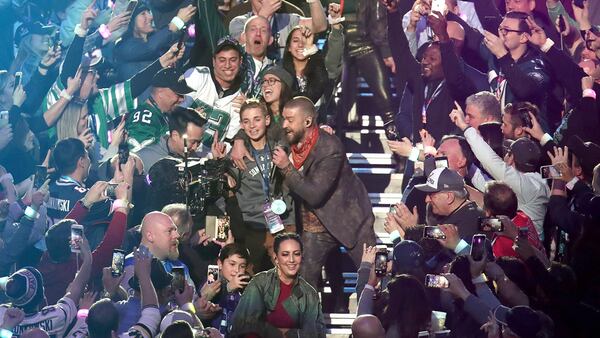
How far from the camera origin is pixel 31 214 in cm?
1025

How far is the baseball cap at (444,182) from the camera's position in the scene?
9.11 meters

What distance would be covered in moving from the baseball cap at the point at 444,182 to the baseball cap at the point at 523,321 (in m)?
0.87

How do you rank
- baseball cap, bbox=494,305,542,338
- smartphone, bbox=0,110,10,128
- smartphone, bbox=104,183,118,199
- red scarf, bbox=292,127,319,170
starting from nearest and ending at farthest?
baseball cap, bbox=494,305,542,338, red scarf, bbox=292,127,319,170, smartphone, bbox=104,183,118,199, smartphone, bbox=0,110,10,128

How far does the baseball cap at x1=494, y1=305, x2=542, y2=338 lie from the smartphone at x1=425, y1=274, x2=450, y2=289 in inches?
16.6

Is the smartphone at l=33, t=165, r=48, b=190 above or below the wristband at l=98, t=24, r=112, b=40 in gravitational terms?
below

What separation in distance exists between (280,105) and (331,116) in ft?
1.27

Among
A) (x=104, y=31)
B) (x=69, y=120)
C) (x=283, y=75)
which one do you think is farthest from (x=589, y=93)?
(x=69, y=120)

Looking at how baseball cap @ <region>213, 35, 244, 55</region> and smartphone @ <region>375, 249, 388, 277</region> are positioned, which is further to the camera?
baseball cap @ <region>213, 35, 244, 55</region>

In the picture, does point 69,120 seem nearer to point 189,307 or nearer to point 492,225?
point 189,307

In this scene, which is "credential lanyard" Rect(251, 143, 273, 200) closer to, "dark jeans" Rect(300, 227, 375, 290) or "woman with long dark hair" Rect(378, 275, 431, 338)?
"dark jeans" Rect(300, 227, 375, 290)

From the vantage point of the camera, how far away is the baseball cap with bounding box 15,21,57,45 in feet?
35.7

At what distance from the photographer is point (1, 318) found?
9.30m

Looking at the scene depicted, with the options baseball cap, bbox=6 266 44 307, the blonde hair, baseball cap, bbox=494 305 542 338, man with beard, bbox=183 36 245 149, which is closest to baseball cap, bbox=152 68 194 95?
man with beard, bbox=183 36 245 149

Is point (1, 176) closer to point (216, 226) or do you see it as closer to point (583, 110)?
point (216, 226)
